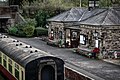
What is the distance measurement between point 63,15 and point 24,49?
19.4m

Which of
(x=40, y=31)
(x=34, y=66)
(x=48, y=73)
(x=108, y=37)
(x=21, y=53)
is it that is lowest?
(x=40, y=31)

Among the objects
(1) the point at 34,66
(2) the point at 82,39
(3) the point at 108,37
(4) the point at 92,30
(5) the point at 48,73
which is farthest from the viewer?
(2) the point at 82,39

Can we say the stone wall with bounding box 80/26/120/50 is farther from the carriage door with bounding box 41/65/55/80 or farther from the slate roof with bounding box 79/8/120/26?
the carriage door with bounding box 41/65/55/80

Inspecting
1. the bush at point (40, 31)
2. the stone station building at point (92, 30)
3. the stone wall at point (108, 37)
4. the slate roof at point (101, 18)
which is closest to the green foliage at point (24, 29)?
the bush at point (40, 31)

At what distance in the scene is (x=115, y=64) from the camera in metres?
24.1

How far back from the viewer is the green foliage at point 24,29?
41.3 m

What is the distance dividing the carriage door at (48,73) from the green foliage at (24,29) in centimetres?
2763

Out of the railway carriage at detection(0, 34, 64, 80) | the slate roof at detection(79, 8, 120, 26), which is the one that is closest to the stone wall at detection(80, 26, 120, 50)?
the slate roof at detection(79, 8, 120, 26)

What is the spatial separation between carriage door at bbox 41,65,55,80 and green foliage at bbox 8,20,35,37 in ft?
90.7

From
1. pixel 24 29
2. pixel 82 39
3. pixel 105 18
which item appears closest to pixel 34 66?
pixel 105 18

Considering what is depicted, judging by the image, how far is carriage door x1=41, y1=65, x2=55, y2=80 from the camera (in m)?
13.7

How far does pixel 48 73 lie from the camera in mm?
13812

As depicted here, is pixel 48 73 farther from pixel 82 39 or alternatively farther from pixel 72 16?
pixel 72 16

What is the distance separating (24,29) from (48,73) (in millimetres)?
27935
